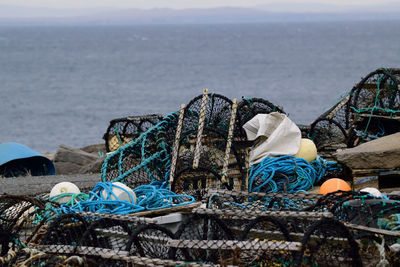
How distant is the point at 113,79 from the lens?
208ft

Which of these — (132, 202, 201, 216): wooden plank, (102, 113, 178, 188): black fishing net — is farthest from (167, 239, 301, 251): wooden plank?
(102, 113, 178, 188): black fishing net

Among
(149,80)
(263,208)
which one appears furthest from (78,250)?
(149,80)

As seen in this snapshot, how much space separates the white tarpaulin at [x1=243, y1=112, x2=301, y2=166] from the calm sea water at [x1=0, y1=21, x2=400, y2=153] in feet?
79.2

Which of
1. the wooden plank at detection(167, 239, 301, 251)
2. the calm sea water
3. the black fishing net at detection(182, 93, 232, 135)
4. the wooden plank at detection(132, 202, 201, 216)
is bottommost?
the calm sea water

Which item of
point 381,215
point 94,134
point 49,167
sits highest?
point 381,215

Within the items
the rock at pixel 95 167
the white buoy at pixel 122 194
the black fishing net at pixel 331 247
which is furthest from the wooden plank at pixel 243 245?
the rock at pixel 95 167

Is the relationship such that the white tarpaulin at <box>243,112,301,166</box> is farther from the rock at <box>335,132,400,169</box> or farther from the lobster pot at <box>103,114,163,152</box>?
the lobster pot at <box>103,114,163,152</box>

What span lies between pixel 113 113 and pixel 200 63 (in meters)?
37.1

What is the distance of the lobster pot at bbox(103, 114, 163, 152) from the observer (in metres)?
9.75

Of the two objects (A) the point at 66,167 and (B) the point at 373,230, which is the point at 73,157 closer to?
(A) the point at 66,167

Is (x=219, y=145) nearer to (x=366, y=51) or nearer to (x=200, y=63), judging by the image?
(x=200, y=63)

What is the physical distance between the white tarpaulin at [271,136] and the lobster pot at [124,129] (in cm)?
213

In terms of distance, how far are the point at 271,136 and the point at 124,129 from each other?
2933mm

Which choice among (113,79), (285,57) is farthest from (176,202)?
(285,57)
